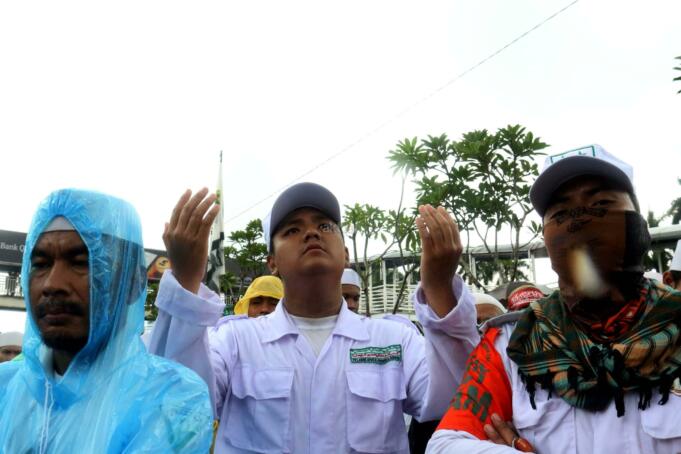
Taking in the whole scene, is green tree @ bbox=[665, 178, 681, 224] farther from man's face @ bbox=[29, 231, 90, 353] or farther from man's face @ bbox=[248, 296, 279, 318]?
man's face @ bbox=[29, 231, 90, 353]

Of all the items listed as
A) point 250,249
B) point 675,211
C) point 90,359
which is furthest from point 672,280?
point 675,211

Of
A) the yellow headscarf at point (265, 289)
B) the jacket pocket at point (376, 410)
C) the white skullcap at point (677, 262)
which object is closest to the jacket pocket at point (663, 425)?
the jacket pocket at point (376, 410)

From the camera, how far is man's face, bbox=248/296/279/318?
4613 mm

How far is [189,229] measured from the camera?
1.72m

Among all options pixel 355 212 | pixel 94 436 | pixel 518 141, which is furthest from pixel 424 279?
pixel 355 212

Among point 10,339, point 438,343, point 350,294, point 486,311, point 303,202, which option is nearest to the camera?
point 438,343

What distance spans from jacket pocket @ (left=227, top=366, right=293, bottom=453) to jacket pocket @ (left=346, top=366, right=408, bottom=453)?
24cm

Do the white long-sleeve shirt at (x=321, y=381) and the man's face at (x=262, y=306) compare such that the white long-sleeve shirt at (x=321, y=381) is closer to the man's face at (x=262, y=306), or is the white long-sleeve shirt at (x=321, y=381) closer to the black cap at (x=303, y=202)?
the black cap at (x=303, y=202)

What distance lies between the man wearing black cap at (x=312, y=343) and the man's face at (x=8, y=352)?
377 cm

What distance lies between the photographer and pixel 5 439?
165cm

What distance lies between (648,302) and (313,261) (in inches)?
46.6

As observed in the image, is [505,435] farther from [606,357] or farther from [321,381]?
[321,381]

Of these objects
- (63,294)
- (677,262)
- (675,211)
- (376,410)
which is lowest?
(376,410)

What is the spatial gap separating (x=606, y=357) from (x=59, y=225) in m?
1.57
